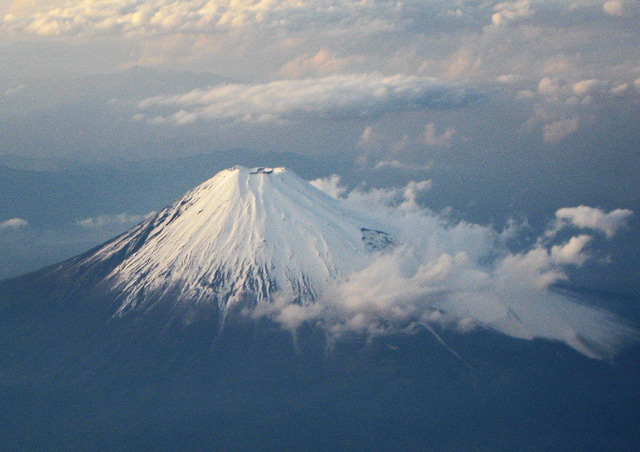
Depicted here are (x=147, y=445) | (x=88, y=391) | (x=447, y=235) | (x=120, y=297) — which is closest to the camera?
(x=147, y=445)

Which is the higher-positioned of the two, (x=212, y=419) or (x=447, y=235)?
(x=447, y=235)

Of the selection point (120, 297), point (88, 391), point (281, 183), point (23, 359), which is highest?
point (281, 183)

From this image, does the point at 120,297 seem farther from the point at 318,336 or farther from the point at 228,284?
the point at 318,336

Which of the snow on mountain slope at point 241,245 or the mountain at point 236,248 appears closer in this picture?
the mountain at point 236,248

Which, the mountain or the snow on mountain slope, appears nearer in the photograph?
the mountain

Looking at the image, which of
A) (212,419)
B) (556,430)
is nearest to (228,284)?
(212,419)

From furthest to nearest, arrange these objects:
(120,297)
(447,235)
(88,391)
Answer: (447,235), (120,297), (88,391)

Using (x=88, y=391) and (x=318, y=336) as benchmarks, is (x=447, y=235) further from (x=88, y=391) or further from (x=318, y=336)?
(x=88, y=391)

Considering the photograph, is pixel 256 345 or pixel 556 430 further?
pixel 256 345
